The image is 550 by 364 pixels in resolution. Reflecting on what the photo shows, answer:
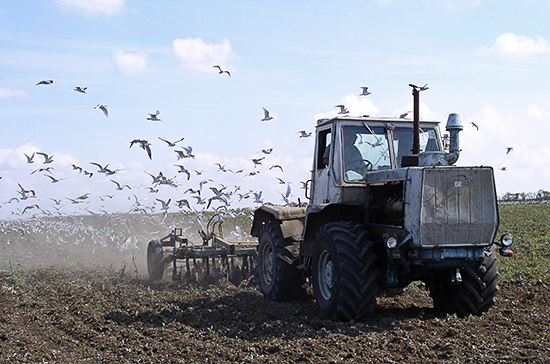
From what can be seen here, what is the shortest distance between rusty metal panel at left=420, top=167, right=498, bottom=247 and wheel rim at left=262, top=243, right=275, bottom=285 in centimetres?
346

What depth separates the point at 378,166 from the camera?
7801mm

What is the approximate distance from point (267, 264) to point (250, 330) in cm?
285

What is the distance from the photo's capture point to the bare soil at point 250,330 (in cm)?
564


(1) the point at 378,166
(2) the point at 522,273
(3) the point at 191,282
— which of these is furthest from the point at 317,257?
(2) the point at 522,273

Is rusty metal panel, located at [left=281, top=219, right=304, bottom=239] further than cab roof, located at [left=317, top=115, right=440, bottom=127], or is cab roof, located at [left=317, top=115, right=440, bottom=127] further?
rusty metal panel, located at [left=281, top=219, right=304, bottom=239]

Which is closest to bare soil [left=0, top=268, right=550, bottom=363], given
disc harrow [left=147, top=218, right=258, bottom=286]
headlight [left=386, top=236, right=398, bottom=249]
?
headlight [left=386, top=236, right=398, bottom=249]

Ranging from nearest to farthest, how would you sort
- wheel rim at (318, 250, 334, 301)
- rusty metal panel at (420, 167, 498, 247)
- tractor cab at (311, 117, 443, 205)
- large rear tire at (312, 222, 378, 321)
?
rusty metal panel at (420, 167, 498, 247) < large rear tire at (312, 222, 378, 321) < wheel rim at (318, 250, 334, 301) < tractor cab at (311, 117, 443, 205)

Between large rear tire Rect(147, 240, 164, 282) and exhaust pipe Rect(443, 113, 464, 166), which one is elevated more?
exhaust pipe Rect(443, 113, 464, 166)

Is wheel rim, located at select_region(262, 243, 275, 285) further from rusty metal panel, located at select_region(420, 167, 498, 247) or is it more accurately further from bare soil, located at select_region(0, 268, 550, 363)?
rusty metal panel, located at select_region(420, 167, 498, 247)

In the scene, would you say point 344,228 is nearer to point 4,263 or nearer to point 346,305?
point 346,305

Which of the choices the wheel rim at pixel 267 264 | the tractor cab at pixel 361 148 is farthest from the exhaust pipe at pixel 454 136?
the wheel rim at pixel 267 264

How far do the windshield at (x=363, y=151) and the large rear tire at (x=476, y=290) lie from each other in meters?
1.80

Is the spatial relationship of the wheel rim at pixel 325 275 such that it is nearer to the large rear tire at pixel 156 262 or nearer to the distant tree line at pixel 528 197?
the large rear tire at pixel 156 262

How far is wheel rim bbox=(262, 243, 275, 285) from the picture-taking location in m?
9.43
